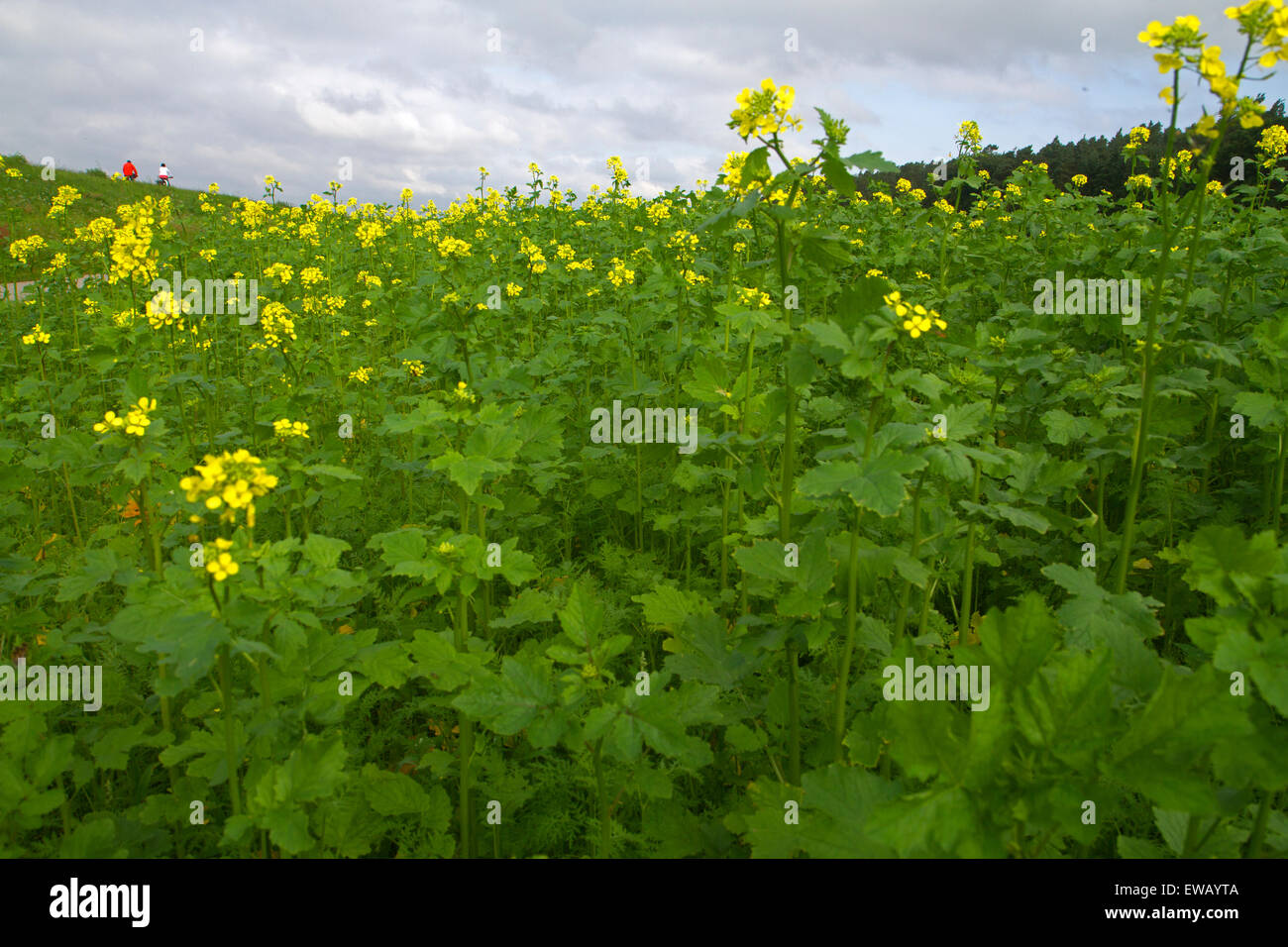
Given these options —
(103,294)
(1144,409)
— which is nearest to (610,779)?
(1144,409)

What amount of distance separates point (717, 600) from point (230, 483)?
2.07m

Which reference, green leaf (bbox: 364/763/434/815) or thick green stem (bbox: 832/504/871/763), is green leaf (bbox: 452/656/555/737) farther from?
thick green stem (bbox: 832/504/871/763)

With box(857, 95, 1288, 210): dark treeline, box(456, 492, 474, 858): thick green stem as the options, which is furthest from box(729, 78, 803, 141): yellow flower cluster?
box(857, 95, 1288, 210): dark treeline

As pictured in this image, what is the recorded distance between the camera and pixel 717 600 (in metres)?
3.22

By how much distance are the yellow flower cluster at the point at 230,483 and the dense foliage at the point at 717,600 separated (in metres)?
0.02

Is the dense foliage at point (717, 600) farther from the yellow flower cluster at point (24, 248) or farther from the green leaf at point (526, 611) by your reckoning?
the yellow flower cluster at point (24, 248)

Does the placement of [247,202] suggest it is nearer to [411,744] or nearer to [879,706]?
[411,744]

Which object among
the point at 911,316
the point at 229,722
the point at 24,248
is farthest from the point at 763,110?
the point at 24,248

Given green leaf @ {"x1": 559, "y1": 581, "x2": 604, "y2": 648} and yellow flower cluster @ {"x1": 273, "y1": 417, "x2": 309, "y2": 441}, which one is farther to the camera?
yellow flower cluster @ {"x1": 273, "y1": 417, "x2": 309, "y2": 441}

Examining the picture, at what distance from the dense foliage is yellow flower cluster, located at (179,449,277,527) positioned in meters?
0.02

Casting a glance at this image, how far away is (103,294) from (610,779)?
7.96 meters

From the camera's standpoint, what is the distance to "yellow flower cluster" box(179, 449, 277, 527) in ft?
5.62

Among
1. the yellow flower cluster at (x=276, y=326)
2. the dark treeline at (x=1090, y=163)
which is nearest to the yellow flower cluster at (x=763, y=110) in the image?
the yellow flower cluster at (x=276, y=326)

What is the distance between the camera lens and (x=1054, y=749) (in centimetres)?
124
